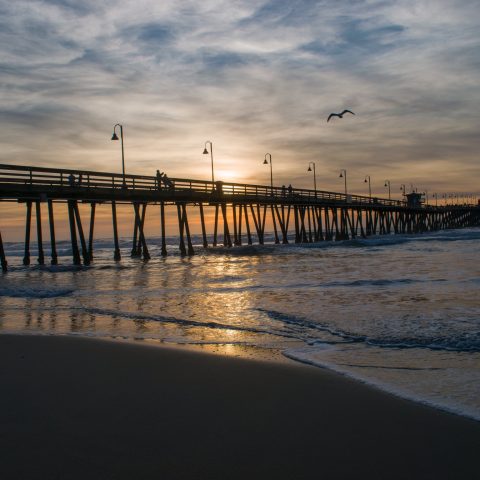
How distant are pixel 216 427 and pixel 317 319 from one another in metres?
4.06

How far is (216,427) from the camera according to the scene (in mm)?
3119

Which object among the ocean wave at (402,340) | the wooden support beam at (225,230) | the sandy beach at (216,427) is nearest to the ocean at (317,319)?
the ocean wave at (402,340)

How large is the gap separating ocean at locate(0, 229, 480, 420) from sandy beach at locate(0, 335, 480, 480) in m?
0.50

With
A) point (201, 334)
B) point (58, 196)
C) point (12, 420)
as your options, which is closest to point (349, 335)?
point (201, 334)

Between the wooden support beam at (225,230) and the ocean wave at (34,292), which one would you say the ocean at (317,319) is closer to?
the ocean wave at (34,292)

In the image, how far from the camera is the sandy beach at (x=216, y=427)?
260 cm

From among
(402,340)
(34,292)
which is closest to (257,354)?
(402,340)

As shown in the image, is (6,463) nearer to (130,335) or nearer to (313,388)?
(313,388)

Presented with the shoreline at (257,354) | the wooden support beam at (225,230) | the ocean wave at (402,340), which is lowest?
the ocean wave at (402,340)

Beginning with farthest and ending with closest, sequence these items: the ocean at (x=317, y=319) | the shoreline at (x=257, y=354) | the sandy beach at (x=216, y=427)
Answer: the ocean at (x=317, y=319), the shoreline at (x=257, y=354), the sandy beach at (x=216, y=427)

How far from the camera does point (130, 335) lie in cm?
625

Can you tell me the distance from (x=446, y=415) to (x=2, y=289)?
1103 centimetres

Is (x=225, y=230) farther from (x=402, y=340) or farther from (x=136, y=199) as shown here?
(x=402, y=340)

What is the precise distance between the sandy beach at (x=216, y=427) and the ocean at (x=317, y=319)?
501mm
